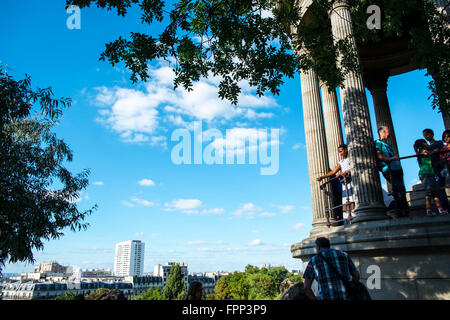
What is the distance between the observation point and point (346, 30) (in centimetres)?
1252

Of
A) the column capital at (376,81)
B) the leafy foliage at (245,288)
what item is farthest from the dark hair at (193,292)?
the leafy foliage at (245,288)

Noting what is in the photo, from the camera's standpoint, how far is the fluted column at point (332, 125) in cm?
1580

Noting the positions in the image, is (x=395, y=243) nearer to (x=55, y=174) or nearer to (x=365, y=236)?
(x=365, y=236)

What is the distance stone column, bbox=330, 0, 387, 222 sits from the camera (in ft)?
34.2

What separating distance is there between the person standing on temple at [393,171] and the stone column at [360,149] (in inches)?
11.2

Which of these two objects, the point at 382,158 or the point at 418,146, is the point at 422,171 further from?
the point at 382,158

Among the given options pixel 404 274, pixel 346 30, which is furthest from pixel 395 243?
pixel 346 30

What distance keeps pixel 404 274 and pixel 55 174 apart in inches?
782

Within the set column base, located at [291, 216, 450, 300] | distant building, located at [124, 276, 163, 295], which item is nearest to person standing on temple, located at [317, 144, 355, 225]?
column base, located at [291, 216, 450, 300]

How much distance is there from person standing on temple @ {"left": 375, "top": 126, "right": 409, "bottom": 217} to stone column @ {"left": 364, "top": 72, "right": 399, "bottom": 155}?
948cm

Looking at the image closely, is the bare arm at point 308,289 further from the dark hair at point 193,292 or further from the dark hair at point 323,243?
the dark hair at point 193,292

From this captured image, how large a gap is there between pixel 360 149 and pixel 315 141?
376cm

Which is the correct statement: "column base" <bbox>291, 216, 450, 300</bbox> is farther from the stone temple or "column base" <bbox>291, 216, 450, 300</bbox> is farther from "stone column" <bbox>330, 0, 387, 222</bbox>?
"stone column" <bbox>330, 0, 387, 222</bbox>
